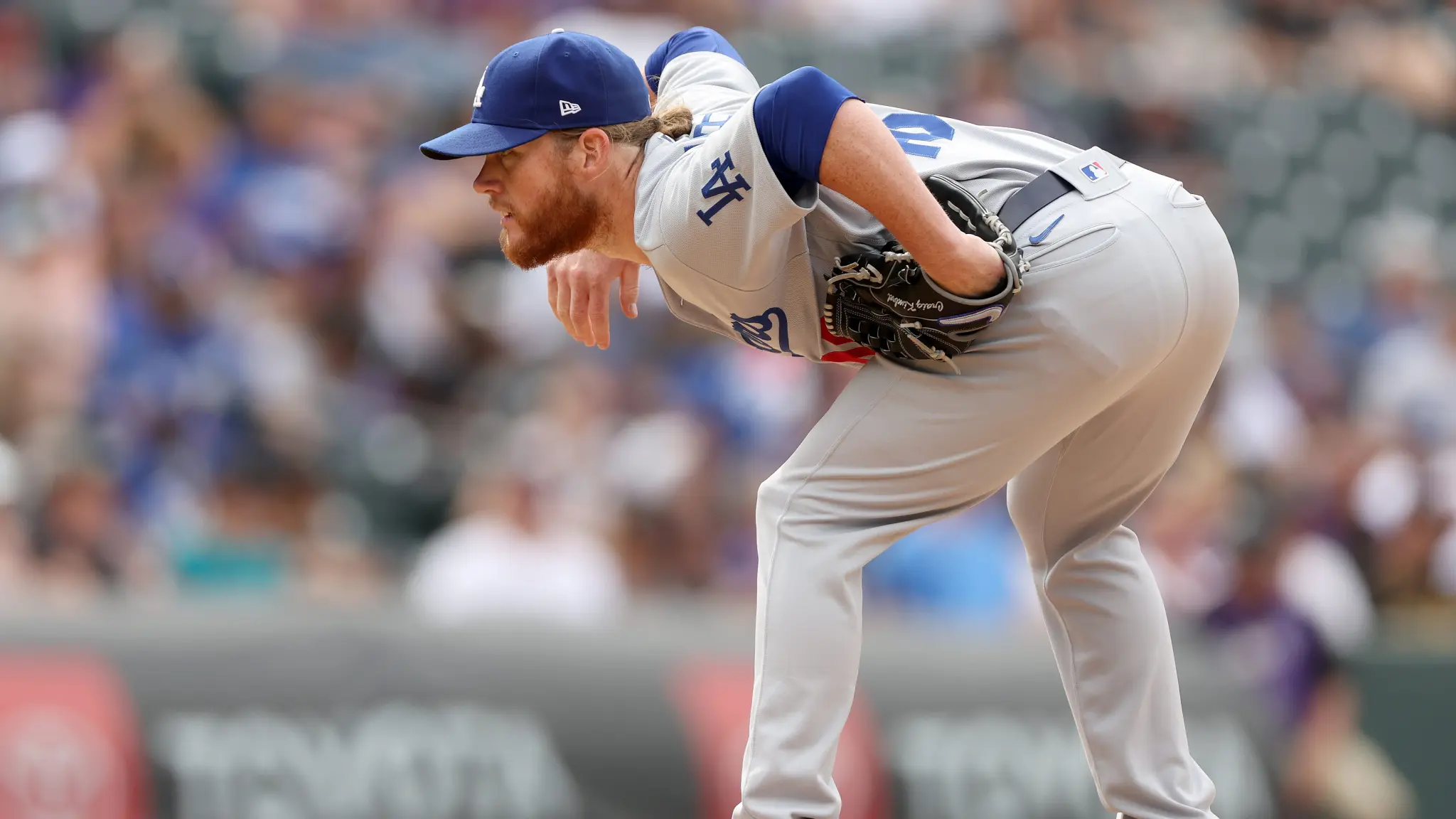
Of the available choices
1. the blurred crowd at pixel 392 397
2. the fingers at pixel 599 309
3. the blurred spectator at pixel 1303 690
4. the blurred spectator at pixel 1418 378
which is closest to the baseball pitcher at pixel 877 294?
the fingers at pixel 599 309

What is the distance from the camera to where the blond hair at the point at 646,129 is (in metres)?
3.23

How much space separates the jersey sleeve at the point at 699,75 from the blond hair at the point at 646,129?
0.09 ft

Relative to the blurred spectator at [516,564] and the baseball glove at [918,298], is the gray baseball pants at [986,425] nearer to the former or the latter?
the baseball glove at [918,298]

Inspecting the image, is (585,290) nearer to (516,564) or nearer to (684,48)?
(684,48)

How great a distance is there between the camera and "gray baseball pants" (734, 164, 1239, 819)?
3.08 meters

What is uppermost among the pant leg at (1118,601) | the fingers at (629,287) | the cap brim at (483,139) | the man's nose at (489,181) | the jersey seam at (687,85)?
the cap brim at (483,139)

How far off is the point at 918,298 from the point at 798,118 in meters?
0.38

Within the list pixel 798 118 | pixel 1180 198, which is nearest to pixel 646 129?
pixel 798 118

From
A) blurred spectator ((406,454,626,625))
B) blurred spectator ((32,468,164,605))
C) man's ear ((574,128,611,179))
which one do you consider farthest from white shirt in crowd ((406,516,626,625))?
man's ear ((574,128,611,179))

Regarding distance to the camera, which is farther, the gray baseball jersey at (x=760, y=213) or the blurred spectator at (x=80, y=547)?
the blurred spectator at (x=80, y=547)

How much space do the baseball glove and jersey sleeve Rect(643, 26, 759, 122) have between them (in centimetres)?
48

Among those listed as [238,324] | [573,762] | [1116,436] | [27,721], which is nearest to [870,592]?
[573,762]

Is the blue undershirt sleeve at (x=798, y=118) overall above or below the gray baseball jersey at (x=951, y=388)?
above

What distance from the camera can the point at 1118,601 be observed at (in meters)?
3.47
